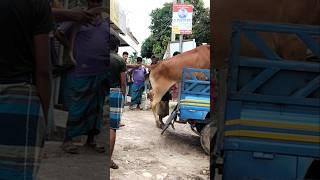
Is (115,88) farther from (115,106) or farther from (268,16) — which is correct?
(268,16)

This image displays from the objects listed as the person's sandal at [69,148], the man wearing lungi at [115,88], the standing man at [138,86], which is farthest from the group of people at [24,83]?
the standing man at [138,86]

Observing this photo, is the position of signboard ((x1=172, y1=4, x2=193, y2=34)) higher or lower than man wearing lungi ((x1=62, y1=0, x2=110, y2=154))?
higher

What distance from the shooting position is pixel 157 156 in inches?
220

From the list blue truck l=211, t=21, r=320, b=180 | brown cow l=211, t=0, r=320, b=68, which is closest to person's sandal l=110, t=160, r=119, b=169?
brown cow l=211, t=0, r=320, b=68

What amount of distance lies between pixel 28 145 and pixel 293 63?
133cm

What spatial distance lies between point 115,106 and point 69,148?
529 mm

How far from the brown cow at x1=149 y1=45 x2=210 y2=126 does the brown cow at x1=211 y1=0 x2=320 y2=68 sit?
362 centimetres

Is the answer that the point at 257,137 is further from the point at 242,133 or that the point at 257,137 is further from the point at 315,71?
the point at 315,71

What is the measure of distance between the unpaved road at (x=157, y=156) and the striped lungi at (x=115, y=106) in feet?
1.35

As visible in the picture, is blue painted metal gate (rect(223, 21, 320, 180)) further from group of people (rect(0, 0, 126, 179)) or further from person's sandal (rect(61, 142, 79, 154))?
person's sandal (rect(61, 142, 79, 154))

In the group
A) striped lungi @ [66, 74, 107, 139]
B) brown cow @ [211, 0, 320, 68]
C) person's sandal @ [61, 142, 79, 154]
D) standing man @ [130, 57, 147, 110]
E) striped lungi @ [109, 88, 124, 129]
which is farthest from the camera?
standing man @ [130, 57, 147, 110]

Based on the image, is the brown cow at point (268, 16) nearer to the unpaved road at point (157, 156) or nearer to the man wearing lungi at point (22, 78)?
the man wearing lungi at point (22, 78)

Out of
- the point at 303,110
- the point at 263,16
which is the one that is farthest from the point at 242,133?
the point at 263,16

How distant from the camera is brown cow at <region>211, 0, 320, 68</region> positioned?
2762mm
